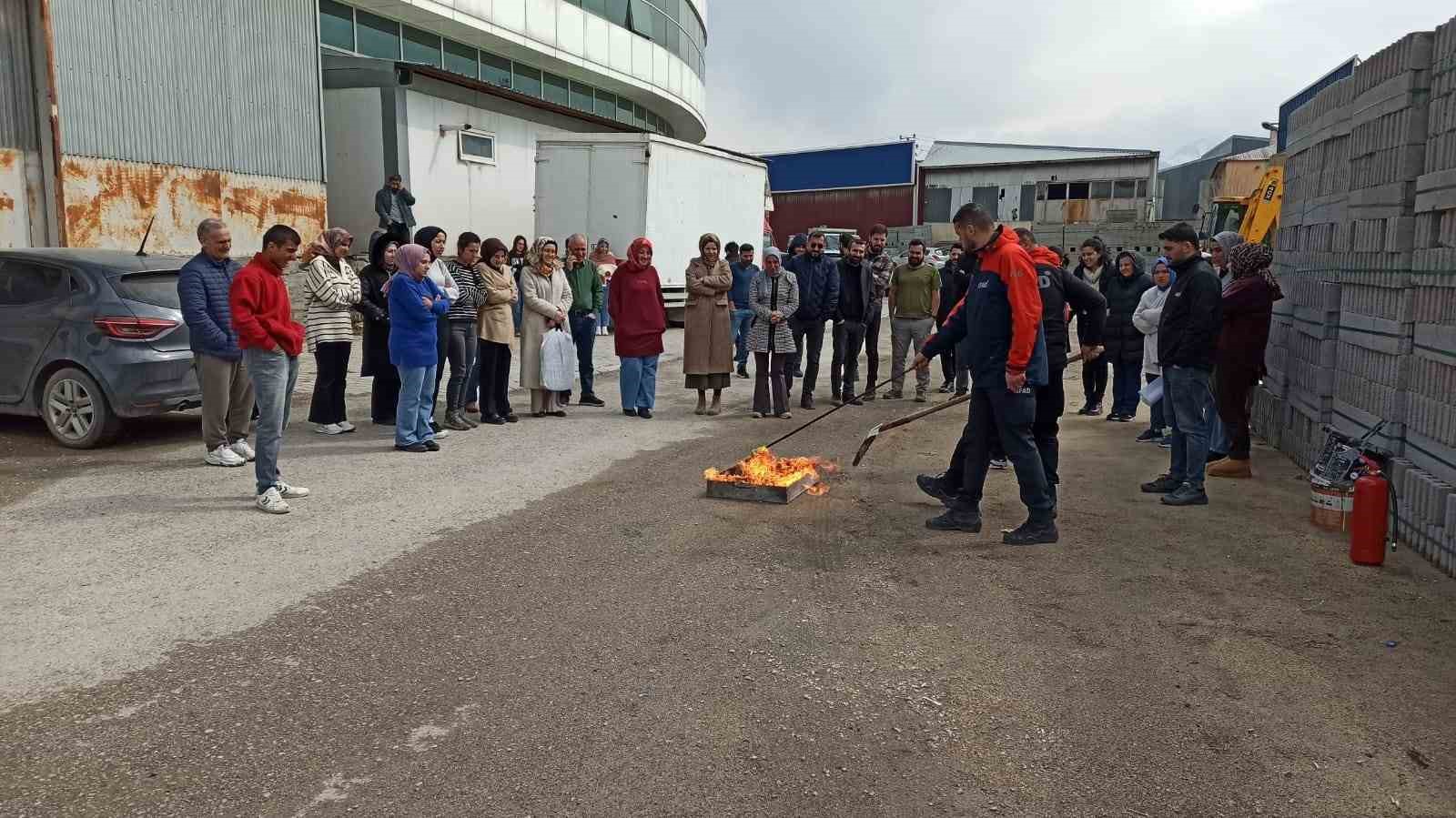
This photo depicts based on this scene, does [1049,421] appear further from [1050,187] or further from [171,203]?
[1050,187]

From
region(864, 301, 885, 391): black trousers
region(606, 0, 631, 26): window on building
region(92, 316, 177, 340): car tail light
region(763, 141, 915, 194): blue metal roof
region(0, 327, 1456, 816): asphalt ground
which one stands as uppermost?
region(606, 0, 631, 26): window on building

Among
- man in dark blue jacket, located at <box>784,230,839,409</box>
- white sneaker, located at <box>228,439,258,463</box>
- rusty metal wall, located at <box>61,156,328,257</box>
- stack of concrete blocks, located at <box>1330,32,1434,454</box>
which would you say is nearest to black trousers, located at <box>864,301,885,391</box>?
man in dark blue jacket, located at <box>784,230,839,409</box>

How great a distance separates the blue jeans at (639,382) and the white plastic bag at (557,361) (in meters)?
0.59

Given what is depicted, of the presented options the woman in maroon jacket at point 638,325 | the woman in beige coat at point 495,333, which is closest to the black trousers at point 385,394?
the woman in beige coat at point 495,333

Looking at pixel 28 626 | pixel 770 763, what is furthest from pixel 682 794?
pixel 28 626

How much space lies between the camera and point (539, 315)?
1093 centimetres

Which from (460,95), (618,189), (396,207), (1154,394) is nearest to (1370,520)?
(1154,394)

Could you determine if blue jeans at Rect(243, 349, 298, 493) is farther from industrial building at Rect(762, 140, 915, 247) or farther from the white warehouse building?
industrial building at Rect(762, 140, 915, 247)

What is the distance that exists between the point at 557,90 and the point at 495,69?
9.15ft

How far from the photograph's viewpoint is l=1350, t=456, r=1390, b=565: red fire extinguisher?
5.81m

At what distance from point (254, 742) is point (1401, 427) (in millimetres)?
6821

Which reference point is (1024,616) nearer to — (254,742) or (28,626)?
(254,742)

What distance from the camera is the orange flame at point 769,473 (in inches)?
289

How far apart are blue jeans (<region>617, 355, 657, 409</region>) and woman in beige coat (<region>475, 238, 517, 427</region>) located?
1.30 meters
